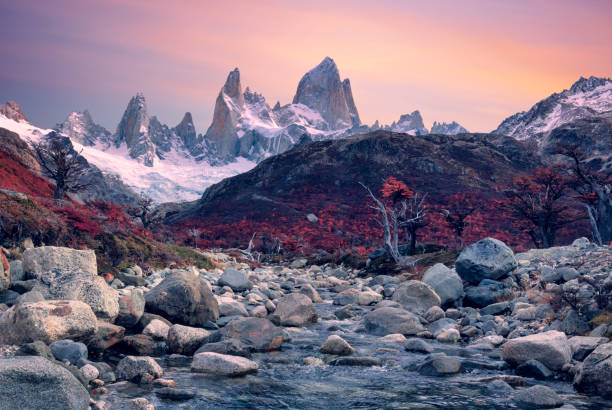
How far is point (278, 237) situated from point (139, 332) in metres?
40.3

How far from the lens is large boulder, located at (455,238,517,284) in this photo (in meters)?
17.7

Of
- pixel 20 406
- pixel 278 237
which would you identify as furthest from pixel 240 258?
pixel 20 406

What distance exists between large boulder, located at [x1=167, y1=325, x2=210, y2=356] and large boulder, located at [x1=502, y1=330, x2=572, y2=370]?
7.01 m

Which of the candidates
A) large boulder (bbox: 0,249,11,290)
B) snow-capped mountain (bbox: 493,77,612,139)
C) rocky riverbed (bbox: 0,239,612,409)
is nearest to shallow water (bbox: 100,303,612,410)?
rocky riverbed (bbox: 0,239,612,409)

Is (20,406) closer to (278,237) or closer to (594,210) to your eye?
(594,210)

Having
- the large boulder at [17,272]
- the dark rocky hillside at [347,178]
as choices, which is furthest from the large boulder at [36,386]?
the dark rocky hillside at [347,178]

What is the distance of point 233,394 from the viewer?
7.70 meters

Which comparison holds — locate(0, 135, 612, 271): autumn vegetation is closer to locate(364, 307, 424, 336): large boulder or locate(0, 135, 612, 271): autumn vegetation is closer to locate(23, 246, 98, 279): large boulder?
A: locate(23, 246, 98, 279): large boulder

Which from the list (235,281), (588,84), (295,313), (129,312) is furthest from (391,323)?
(588,84)

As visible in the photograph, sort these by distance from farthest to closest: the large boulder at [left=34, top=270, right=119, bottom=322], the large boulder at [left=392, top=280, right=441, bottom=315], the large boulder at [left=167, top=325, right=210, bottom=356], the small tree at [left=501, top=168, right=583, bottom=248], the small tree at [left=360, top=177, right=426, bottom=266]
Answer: the small tree at [left=501, top=168, right=583, bottom=248], the small tree at [left=360, top=177, right=426, bottom=266], the large boulder at [left=392, top=280, right=441, bottom=315], the large boulder at [left=34, top=270, right=119, bottom=322], the large boulder at [left=167, top=325, right=210, bottom=356]

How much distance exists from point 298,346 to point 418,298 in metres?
6.74

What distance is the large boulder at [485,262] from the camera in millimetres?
17656

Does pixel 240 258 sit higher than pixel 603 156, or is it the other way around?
pixel 603 156

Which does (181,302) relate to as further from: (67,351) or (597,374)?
(597,374)
